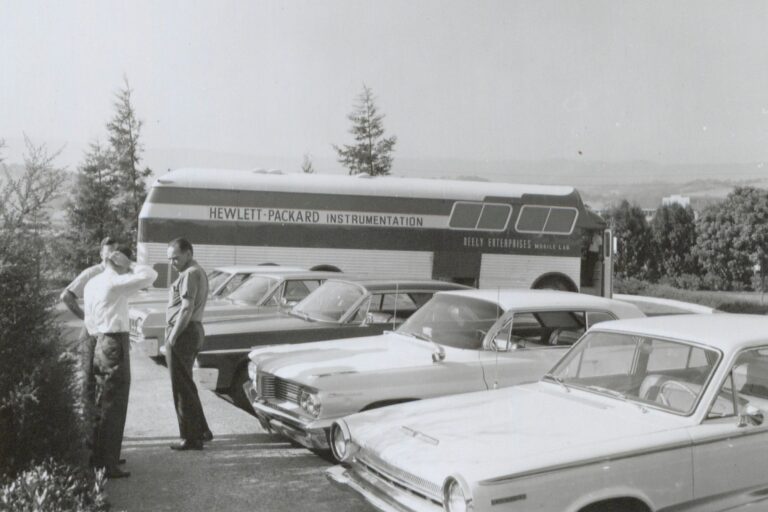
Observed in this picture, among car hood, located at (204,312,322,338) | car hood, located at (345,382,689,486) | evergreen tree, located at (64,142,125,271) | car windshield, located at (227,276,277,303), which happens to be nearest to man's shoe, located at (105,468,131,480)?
car hood, located at (345,382,689,486)

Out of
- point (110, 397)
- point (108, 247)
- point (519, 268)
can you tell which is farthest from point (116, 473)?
point (519, 268)

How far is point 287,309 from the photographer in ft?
30.2

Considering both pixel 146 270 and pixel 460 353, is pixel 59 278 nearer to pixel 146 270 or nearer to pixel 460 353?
pixel 146 270

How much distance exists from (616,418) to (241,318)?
5220mm

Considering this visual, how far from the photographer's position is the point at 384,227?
715 inches

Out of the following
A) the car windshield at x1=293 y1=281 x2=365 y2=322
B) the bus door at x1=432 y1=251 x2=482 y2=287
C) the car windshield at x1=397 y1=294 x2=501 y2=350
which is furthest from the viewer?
the bus door at x1=432 y1=251 x2=482 y2=287

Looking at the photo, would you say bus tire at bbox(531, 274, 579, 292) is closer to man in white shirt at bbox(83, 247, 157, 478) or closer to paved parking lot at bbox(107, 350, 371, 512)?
paved parking lot at bbox(107, 350, 371, 512)

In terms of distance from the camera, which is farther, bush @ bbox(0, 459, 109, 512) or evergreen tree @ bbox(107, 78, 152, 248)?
evergreen tree @ bbox(107, 78, 152, 248)

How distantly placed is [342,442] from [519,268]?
14.9 m

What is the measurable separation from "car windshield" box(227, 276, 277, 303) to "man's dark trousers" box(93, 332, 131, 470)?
14.0 feet

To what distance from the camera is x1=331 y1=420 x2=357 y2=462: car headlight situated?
14.2 feet

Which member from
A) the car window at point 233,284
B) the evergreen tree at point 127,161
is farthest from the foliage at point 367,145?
the car window at point 233,284

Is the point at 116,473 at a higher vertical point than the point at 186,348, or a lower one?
lower

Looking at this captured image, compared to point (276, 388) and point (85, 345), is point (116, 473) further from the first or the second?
point (276, 388)
